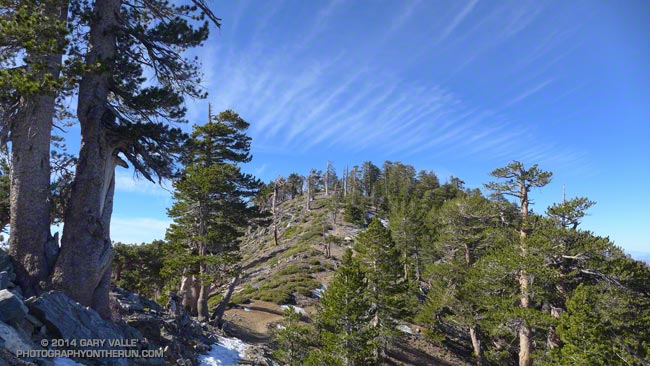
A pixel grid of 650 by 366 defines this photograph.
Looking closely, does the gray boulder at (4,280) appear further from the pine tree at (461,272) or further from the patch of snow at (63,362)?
the pine tree at (461,272)

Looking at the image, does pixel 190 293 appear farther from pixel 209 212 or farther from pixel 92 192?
pixel 92 192

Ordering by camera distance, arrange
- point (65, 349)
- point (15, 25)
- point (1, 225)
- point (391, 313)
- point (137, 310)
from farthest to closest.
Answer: point (391, 313) → point (1, 225) → point (137, 310) → point (15, 25) → point (65, 349)

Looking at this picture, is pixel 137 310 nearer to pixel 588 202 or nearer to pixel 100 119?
pixel 100 119

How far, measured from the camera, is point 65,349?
6.21 meters

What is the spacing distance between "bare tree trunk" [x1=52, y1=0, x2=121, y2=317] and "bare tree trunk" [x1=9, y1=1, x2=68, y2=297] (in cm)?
40

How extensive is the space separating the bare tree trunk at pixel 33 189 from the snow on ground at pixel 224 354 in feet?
19.6

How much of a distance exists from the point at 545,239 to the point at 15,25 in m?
20.2

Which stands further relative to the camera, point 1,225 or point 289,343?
point 289,343

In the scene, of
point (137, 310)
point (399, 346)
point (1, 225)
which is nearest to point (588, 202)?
point (399, 346)

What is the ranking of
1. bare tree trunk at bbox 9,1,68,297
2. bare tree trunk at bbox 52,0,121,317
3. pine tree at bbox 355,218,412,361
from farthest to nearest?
pine tree at bbox 355,218,412,361 → bare tree trunk at bbox 52,0,121,317 → bare tree trunk at bbox 9,1,68,297

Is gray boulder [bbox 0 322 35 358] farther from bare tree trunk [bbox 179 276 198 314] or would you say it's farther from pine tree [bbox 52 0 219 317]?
bare tree trunk [bbox 179 276 198 314]

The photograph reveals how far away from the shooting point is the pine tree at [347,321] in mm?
16812

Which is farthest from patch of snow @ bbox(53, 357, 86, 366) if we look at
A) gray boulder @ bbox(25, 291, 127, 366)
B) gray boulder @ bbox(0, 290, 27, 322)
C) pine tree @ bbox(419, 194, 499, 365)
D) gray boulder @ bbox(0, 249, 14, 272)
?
pine tree @ bbox(419, 194, 499, 365)

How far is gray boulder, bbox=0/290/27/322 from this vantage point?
17.2 ft
